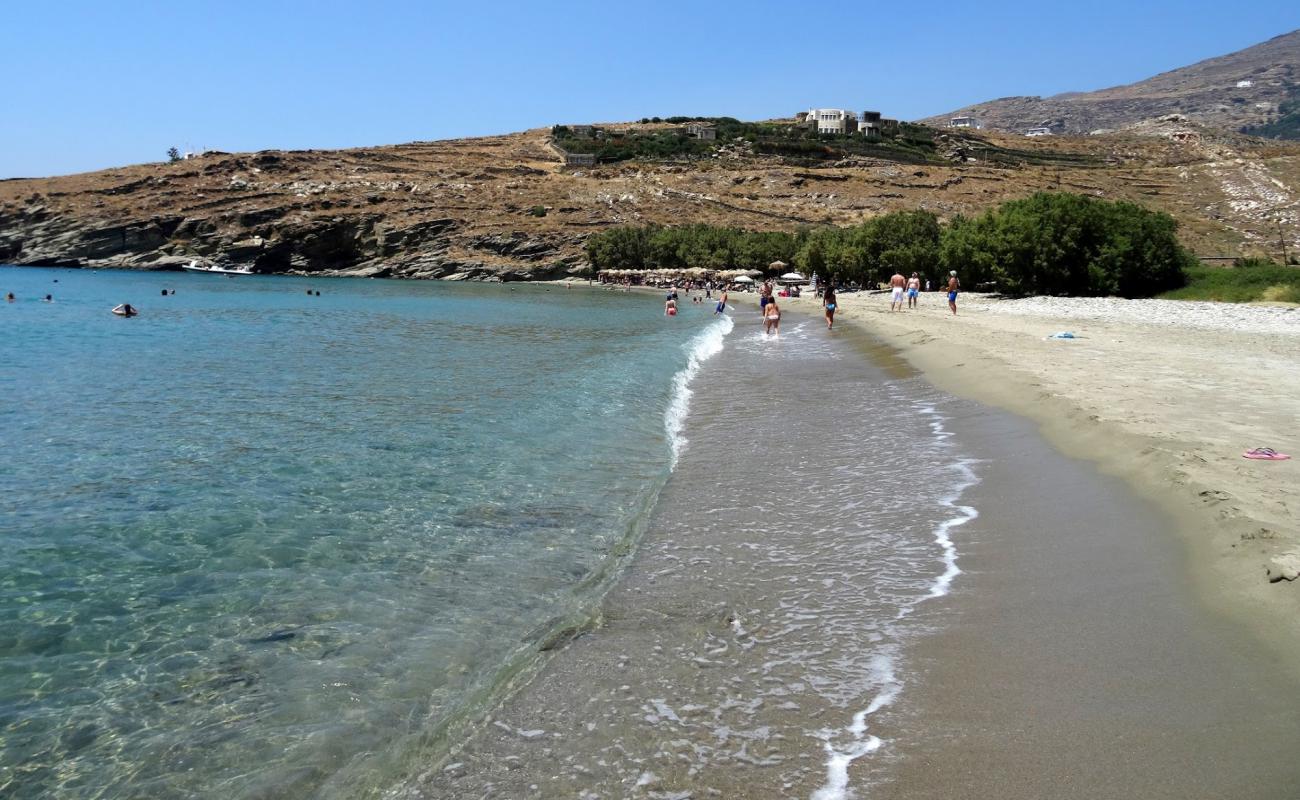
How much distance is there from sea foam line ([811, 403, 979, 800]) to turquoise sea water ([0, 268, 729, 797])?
2.05 metres

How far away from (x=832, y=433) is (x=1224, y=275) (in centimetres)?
3532

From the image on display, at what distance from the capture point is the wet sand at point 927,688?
3.73 metres

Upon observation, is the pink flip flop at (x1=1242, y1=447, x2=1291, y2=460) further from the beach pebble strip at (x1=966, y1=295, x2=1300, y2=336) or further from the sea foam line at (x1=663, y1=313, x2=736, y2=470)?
the beach pebble strip at (x1=966, y1=295, x2=1300, y2=336)

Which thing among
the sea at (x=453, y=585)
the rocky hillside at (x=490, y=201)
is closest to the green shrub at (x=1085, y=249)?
the sea at (x=453, y=585)

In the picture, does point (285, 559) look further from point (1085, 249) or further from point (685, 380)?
point (1085, 249)

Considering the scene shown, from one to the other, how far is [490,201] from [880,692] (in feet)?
408

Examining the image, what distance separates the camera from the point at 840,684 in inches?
185

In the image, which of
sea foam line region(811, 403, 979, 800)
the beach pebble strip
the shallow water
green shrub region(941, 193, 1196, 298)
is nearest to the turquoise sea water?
the shallow water

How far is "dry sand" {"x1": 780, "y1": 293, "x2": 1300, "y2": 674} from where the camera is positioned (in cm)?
564

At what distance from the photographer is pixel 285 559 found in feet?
24.0

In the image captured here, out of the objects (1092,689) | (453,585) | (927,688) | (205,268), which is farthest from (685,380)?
(205,268)

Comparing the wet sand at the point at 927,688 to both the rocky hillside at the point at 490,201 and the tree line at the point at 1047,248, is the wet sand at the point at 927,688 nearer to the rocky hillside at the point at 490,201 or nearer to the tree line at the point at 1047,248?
the tree line at the point at 1047,248

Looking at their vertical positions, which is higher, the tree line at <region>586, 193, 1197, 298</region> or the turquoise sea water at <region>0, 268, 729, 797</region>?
the tree line at <region>586, 193, 1197, 298</region>

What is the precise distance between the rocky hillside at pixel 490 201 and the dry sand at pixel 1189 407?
3277 inches
